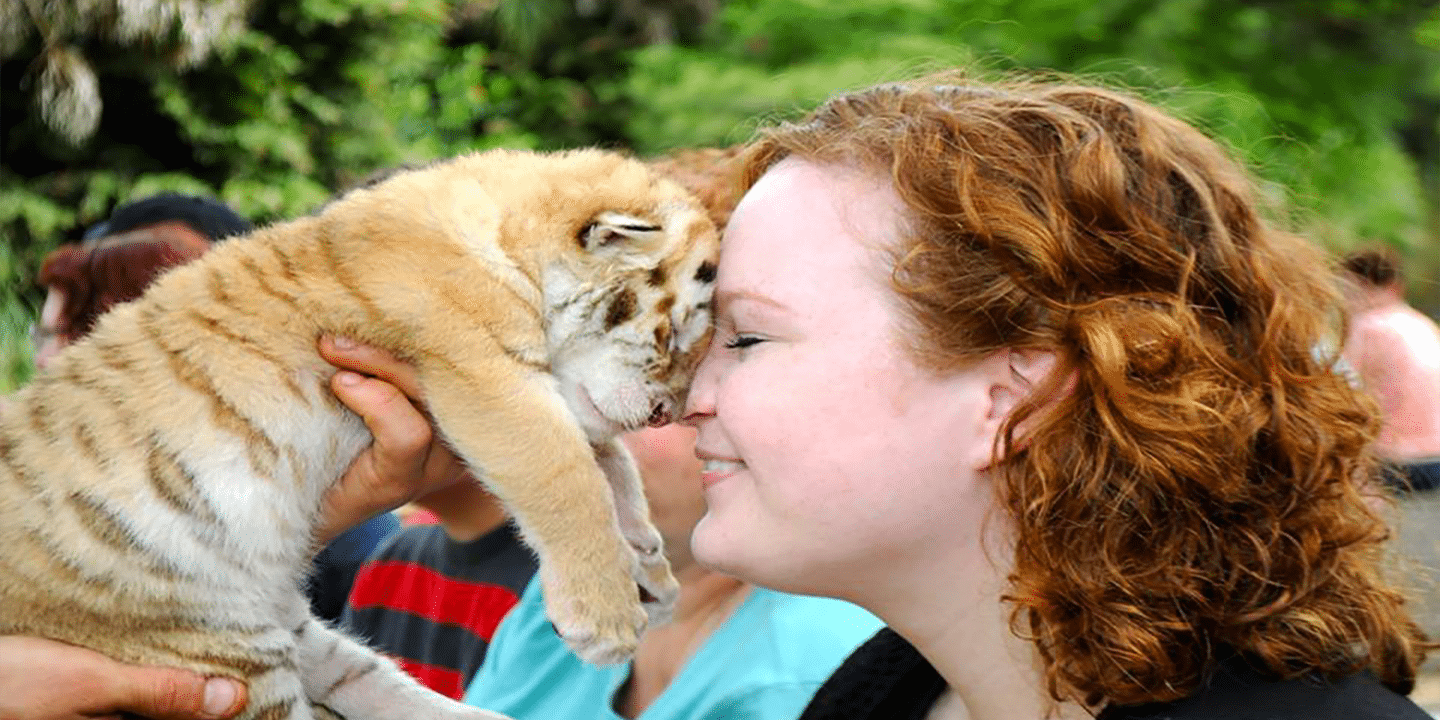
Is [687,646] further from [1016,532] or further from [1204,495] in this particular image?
[1204,495]

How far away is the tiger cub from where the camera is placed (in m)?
2.10

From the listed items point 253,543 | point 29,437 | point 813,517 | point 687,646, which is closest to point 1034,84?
point 813,517

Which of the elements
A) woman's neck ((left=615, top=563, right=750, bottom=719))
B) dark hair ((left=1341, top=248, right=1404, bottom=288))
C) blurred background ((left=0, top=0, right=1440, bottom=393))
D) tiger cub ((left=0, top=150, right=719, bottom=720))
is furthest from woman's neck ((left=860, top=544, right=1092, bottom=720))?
blurred background ((left=0, top=0, right=1440, bottom=393))

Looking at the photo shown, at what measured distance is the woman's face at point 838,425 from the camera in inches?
68.0

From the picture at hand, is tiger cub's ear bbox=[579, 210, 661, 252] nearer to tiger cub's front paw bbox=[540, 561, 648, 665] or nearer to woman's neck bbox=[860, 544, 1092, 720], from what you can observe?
A: tiger cub's front paw bbox=[540, 561, 648, 665]

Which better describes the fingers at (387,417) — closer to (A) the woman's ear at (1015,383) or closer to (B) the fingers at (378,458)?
(B) the fingers at (378,458)

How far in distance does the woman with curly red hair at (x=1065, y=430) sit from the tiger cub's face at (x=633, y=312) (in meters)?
0.43

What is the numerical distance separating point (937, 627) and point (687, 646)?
2.60 ft

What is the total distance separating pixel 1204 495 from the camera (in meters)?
1.69

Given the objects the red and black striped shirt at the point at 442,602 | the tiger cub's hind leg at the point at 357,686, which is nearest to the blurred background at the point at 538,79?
the red and black striped shirt at the point at 442,602

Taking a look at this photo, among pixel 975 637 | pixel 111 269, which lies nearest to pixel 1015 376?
pixel 975 637

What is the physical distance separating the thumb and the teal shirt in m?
0.64

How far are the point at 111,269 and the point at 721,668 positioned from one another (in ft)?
7.48

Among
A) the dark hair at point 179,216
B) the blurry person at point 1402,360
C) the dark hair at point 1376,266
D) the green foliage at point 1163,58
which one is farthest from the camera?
the green foliage at point 1163,58
